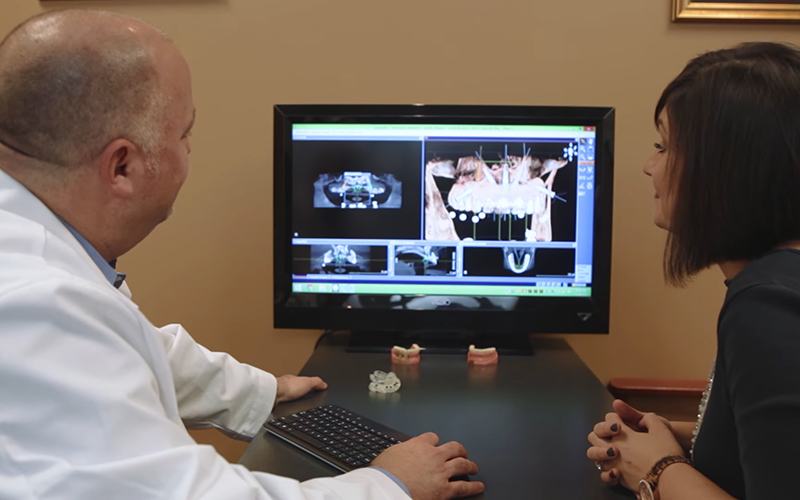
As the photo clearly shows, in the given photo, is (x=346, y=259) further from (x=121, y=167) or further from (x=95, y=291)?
(x=95, y=291)

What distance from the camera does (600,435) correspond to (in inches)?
41.3

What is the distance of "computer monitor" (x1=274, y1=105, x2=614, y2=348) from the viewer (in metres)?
1.62

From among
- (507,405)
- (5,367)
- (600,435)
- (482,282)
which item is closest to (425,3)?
(482,282)

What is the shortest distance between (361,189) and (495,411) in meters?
0.61

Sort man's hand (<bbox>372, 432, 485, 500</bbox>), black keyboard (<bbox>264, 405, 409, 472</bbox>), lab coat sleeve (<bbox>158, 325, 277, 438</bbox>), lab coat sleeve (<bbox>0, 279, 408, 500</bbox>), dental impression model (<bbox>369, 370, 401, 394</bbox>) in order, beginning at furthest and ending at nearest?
dental impression model (<bbox>369, 370, 401, 394</bbox>)
lab coat sleeve (<bbox>158, 325, 277, 438</bbox>)
black keyboard (<bbox>264, 405, 409, 472</bbox>)
man's hand (<bbox>372, 432, 485, 500</bbox>)
lab coat sleeve (<bbox>0, 279, 408, 500</bbox>)

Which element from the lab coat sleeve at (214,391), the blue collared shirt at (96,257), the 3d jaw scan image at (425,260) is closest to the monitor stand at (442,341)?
the 3d jaw scan image at (425,260)

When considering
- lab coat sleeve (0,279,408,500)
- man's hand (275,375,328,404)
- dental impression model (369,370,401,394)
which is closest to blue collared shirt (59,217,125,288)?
lab coat sleeve (0,279,408,500)

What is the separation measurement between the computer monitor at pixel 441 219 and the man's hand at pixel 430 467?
646mm

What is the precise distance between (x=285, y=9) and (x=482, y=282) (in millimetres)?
846

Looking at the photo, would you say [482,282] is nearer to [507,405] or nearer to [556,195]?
[556,195]

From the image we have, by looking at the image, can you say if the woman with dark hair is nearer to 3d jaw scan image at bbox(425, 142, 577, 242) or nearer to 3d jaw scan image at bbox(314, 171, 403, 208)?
3d jaw scan image at bbox(425, 142, 577, 242)

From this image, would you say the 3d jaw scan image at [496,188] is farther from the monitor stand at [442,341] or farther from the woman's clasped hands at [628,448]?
the woman's clasped hands at [628,448]

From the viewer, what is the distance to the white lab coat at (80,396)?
0.67 m

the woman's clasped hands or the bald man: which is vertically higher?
the bald man
